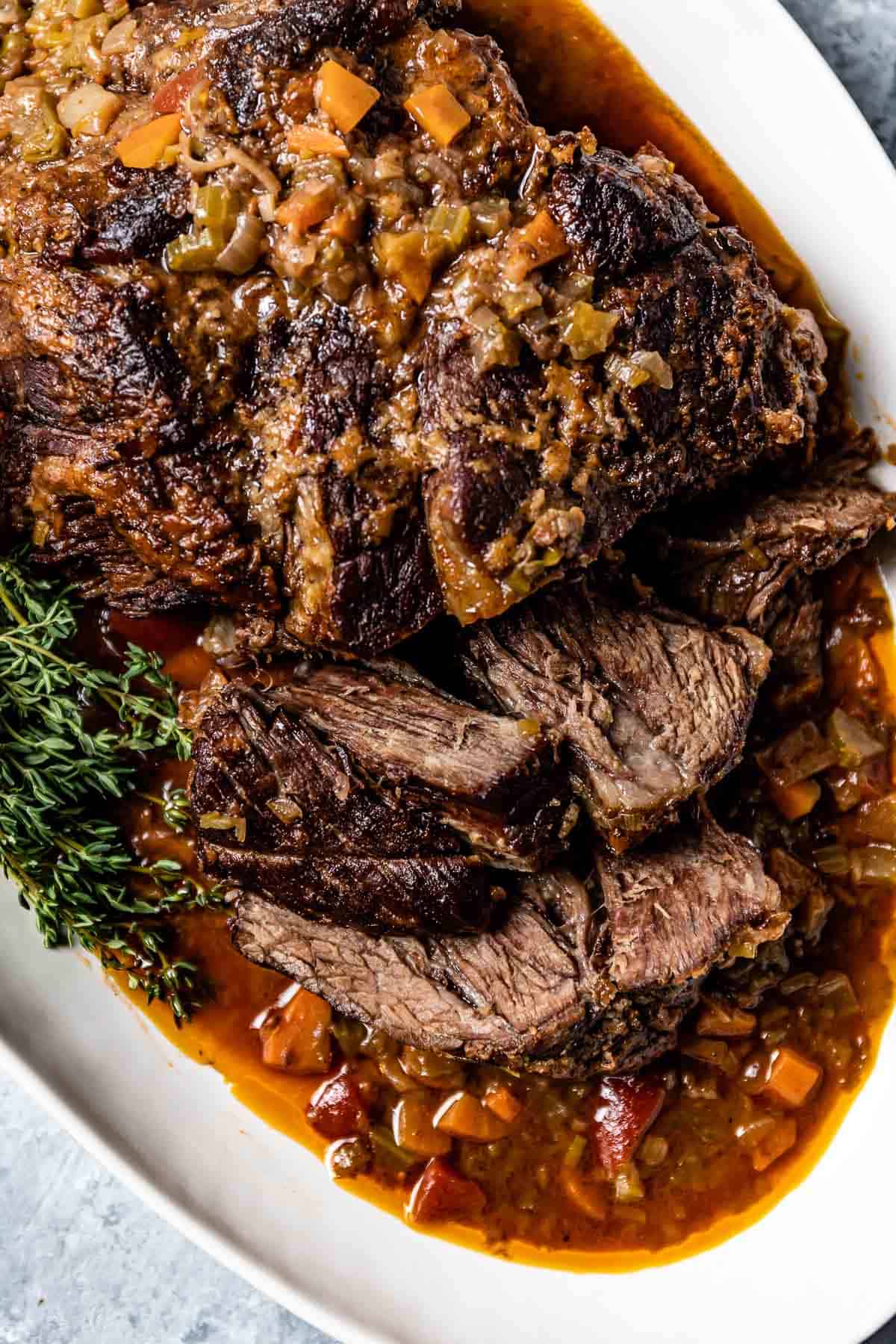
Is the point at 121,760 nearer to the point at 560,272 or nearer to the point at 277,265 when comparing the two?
the point at 277,265

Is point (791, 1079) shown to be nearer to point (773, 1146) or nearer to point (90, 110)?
point (773, 1146)

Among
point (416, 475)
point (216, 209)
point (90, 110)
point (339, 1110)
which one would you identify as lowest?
point (339, 1110)

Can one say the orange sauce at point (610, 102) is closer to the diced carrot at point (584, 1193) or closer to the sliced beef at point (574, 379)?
the sliced beef at point (574, 379)

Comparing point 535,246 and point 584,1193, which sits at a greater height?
point 535,246

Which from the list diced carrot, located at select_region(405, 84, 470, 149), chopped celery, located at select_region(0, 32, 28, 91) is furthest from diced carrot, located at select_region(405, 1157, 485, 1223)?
chopped celery, located at select_region(0, 32, 28, 91)

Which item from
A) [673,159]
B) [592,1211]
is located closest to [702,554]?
[673,159]

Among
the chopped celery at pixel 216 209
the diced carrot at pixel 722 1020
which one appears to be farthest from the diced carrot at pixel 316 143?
the diced carrot at pixel 722 1020

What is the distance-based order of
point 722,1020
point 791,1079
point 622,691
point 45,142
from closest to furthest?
point 45,142 → point 622,691 → point 722,1020 → point 791,1079

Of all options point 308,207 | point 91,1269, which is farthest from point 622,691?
point 91,1269
